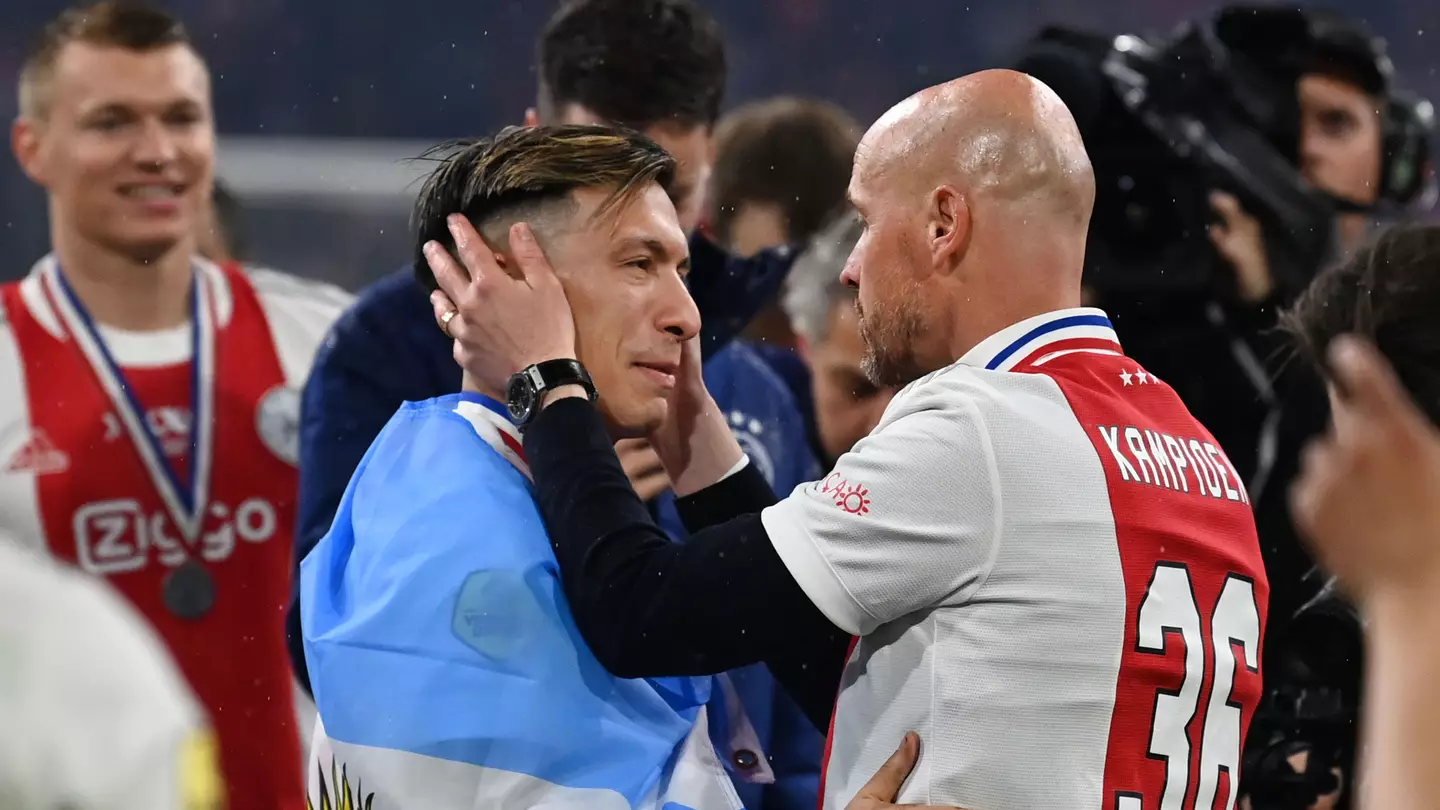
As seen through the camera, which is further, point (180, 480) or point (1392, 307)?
point (180, 480)

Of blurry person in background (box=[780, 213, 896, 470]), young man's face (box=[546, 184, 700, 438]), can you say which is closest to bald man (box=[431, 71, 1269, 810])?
young man's face (box=[546, 184, 700, 438])

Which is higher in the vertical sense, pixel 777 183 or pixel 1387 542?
pixel 1387 542

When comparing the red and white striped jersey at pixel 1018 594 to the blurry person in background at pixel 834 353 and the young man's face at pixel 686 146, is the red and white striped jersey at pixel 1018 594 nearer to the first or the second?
the young man's face at pixel 686 146

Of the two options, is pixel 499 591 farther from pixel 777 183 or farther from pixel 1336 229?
pixel 777 183

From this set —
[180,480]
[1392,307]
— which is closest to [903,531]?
[1392,307]

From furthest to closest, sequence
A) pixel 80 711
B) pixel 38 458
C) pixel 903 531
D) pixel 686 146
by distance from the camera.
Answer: pixel 38 458, pixel 686 146, pixel 903 531, pixel 80 711

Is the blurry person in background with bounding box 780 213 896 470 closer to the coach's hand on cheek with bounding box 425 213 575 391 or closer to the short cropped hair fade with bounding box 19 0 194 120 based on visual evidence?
the coach's hand on cheek with bounding box 425 213 575 391

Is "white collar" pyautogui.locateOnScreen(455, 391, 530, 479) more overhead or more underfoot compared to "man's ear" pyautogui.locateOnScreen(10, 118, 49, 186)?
more underfoot

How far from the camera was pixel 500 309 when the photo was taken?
7.25 ft

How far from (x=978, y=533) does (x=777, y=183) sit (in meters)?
2.79

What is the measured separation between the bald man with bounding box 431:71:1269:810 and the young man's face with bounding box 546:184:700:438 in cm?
10

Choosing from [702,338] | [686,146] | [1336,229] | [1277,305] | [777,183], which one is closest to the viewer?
[702,338]

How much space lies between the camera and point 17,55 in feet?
28.7

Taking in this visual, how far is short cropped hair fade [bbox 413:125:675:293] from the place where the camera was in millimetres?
2332
